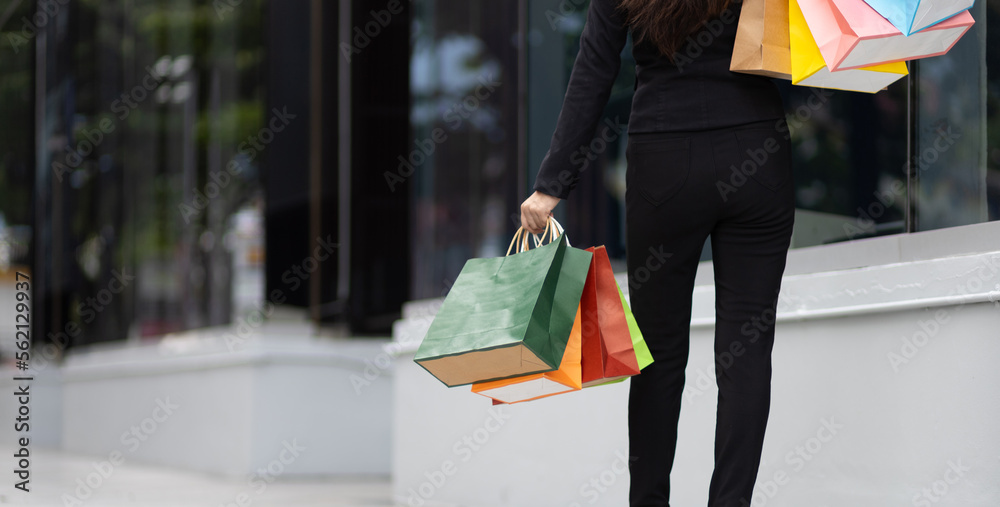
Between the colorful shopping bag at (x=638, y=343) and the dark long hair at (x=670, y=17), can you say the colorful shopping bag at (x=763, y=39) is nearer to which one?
the dark long hair at (x=670, y=17)

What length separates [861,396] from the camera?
9.06 feet

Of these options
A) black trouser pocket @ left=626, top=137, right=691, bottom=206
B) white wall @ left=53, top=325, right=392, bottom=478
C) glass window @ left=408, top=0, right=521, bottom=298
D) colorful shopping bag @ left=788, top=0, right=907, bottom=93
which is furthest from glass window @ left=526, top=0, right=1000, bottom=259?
white wall @ left=53, top=325, right=392, bottom=478

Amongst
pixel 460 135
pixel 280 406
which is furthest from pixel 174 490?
pixel 460 135

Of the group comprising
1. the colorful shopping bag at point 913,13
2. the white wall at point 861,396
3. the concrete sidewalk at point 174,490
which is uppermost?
the colorful shopping bag at point 913,13

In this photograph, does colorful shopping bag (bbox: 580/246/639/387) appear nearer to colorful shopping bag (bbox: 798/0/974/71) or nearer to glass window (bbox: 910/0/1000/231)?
colorful shopping bag (bbox: 798/0/974/71)

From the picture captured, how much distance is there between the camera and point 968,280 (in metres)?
2.47

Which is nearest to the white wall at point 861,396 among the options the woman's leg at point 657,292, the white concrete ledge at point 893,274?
the white concrete ledge at point 893,274

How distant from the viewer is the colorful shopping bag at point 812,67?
2.09 metres

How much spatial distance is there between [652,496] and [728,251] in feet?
1.91

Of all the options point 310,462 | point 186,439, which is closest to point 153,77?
point 186,439

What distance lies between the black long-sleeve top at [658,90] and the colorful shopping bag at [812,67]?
0.14 metres

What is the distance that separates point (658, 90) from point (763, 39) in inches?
10.2

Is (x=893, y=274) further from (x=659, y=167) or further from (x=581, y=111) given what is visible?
(x=581, y=111)

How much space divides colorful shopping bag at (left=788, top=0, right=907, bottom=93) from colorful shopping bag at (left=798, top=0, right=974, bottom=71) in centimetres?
4
